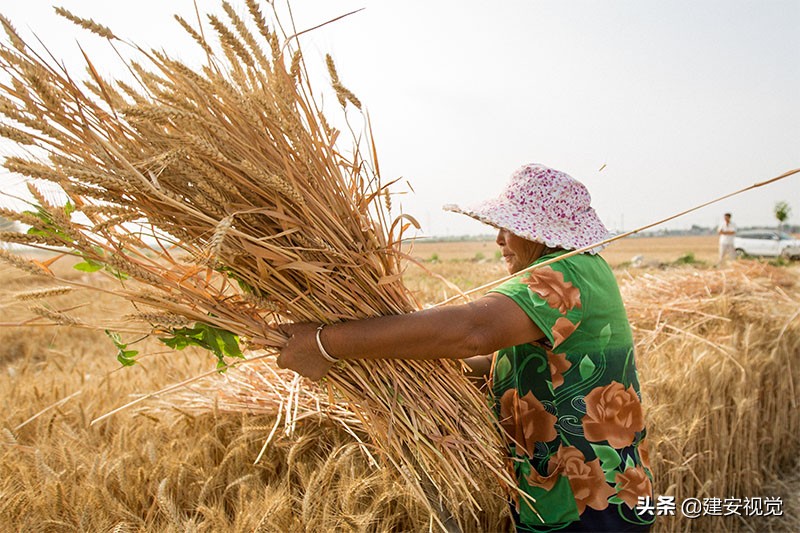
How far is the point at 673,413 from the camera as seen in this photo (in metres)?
2.53

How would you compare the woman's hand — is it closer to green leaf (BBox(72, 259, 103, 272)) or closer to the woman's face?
green leaf (BBox(72, 259, 103, 272))

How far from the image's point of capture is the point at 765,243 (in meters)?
19.6

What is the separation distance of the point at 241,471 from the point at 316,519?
44 cm

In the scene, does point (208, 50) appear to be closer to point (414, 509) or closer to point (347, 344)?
point (347, 344)

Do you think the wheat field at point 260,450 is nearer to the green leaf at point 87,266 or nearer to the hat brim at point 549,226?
the green leaf at point 87,266

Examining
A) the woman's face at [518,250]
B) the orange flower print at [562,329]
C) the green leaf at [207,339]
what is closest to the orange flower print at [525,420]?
the orange flower print at [562,329]

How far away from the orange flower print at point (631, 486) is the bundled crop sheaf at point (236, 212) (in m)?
0.36

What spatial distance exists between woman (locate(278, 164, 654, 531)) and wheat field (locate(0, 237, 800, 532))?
0.19 meters

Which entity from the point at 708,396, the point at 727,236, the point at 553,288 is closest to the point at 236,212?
the point at 553,288

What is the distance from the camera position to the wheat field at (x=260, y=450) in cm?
135

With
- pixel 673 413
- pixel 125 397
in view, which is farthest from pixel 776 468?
pixel 125 397

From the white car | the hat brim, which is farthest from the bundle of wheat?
the white car

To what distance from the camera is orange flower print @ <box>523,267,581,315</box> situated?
4.06 ft

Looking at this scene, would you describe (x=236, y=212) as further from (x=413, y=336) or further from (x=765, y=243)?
(x=765, y=243)
